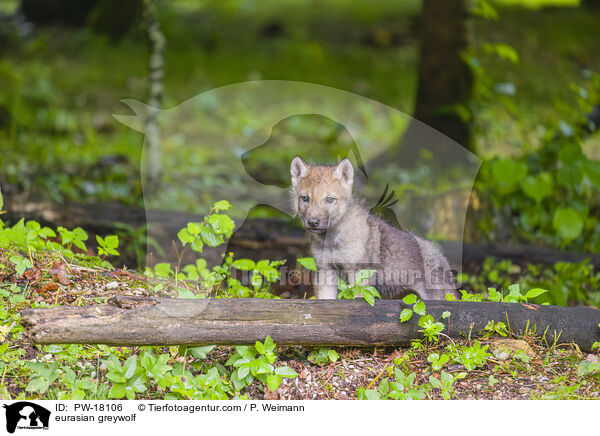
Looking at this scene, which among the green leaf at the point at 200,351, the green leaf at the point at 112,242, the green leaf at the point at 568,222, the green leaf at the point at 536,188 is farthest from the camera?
the green leaf at the point at 536,188

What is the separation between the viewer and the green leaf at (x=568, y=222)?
7.68 meters

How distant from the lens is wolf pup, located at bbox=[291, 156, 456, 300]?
508 cm

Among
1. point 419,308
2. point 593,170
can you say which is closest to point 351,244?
point 419,308

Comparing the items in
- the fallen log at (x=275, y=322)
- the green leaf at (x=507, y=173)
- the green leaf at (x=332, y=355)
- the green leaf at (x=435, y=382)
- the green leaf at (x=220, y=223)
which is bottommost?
the green leaf at (x=435, y=382)

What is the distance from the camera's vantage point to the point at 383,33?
17797 millimetres

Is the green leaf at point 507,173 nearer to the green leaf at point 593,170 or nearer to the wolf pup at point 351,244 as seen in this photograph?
the green leaf at point 593,170

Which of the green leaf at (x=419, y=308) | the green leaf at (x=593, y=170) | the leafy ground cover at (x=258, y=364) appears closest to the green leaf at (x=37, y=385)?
the leafy ground cover at (x=258, y=364)

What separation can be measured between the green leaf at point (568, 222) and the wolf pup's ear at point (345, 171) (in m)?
3.90

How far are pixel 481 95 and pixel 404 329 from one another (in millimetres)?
5794

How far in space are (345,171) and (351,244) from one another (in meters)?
0.71

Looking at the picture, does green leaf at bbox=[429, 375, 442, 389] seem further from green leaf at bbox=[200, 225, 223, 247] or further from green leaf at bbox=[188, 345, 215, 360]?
green leaf at bbox=[200, 225, 223, 247]
